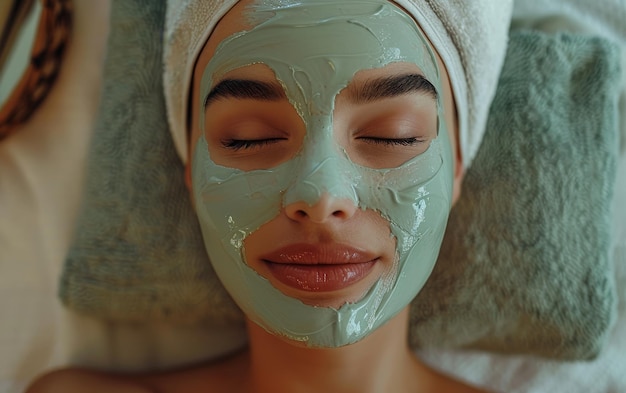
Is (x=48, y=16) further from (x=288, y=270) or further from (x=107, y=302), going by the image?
(x=288, y=270)

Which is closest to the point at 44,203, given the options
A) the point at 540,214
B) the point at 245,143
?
the point at 245,143

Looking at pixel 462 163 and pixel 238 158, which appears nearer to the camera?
pixel 238 158

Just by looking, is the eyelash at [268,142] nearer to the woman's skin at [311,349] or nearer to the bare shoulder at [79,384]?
the woman's skin at [311,349]

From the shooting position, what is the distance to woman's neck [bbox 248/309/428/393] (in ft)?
3.42

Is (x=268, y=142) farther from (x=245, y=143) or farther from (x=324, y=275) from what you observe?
(x=324, y=275)

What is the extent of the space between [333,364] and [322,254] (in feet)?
0.85

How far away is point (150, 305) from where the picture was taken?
1237 millimetres

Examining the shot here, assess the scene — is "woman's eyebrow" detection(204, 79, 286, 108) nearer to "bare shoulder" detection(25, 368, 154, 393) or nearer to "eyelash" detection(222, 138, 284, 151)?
"eyelash" detection(222, 138, 284, 151)

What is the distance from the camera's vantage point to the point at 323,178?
85cm

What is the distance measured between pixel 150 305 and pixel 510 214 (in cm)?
71

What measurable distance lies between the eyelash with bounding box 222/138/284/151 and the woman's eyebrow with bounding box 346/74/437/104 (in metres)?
0.13

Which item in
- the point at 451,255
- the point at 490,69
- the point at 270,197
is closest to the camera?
the point at 270,197

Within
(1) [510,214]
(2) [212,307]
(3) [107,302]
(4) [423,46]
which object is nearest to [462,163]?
(1) [510,214]

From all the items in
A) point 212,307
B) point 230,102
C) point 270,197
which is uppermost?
point 230,102
